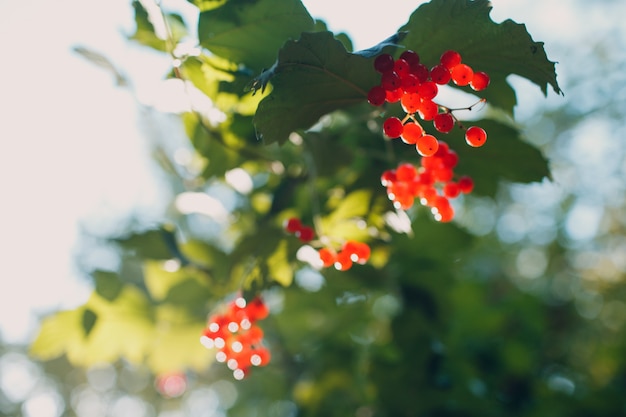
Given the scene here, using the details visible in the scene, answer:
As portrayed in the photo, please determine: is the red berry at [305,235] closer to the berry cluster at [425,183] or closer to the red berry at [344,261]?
the red berry at [344,261]

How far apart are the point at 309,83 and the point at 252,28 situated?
0.37 metres

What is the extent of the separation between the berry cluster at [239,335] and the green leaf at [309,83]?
2.25 feet

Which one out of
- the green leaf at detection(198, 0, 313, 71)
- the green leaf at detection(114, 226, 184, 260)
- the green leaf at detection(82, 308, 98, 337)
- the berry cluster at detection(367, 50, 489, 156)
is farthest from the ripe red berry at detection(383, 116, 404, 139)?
the green leaf at detection(82, 308, 98, 337)

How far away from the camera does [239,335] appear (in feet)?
6.48

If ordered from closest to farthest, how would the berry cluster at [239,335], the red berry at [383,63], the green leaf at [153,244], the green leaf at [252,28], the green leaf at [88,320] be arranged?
1. the red berry at [383,63]
2. the green leaf at [252,28]
3. the berry cluster at [239,335]
4. the green leaf at [153,244]
5. the green leaf at [88,320]

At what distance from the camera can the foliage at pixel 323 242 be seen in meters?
1.33

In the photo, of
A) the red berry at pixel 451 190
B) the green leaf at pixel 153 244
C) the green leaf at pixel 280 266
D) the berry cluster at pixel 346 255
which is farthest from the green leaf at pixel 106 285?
the red berry at pixel 451 190

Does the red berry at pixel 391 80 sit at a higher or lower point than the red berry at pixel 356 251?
higher

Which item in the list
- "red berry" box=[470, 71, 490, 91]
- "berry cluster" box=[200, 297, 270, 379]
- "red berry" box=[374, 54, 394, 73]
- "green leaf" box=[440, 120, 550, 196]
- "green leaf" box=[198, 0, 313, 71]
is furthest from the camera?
"berry cluster" box=[200, 297, 270, 379]

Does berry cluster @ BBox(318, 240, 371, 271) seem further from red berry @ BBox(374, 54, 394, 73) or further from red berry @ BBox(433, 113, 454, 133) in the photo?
red berry @ BBox(374, 54, 394, 73)

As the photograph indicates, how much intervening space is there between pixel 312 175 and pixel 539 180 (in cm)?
80

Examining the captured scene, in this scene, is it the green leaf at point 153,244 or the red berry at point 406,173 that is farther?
the green leaf at point 153,244

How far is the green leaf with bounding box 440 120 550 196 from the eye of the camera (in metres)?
1.70

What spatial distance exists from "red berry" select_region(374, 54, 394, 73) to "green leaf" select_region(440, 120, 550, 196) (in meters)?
0.57
